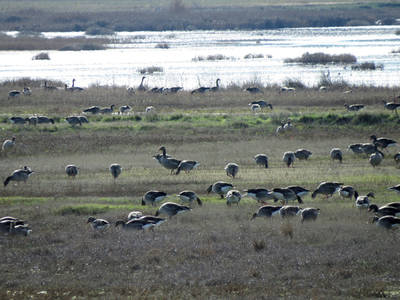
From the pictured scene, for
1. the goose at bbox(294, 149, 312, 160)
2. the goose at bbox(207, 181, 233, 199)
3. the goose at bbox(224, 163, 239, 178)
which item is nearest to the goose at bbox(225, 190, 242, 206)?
the goose at bbox(207, 181, 233, 199)

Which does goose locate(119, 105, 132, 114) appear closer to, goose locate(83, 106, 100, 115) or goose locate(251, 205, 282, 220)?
goose locate(83, 106, 100, 115)

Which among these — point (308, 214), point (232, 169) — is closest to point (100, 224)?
point (308, 214)

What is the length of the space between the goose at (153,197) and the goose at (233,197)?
4.94 feet

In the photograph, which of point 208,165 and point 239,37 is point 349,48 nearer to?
point 239,37

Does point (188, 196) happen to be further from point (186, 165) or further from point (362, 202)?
point (186, 165)

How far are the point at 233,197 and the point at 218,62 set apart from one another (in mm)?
44007

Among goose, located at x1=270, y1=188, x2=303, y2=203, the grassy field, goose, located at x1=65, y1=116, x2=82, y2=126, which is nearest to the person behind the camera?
the grassy field

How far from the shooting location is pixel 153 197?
17.3 metres

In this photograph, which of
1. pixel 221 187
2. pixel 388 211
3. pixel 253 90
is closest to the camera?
pixel 388 211

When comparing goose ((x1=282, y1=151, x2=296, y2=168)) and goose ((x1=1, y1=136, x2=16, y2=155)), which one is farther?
goose ((x1=1, y1=136, x2=16, y2=155))

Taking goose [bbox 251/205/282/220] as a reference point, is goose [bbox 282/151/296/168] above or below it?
above

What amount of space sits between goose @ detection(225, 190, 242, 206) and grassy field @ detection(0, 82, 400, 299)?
0.77 feet

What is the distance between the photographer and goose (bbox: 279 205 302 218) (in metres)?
16.1

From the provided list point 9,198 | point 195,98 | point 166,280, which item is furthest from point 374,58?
point 166,280
